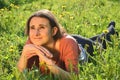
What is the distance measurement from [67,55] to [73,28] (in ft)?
8.13

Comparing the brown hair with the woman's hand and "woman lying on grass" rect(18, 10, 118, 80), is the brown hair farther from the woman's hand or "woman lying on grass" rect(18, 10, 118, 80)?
the woman's hand

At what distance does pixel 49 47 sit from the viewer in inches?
144

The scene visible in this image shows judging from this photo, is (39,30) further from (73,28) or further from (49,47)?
(73,28)

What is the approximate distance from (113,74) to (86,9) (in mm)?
4677

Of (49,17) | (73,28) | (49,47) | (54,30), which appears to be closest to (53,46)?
(49,47)

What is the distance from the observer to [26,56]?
361 cm

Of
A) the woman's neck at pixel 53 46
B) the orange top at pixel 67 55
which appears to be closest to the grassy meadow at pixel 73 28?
the orange top at pixel 67 55

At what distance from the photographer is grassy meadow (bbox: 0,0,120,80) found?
335cm

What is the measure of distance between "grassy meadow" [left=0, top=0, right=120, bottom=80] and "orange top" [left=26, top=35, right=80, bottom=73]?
0.36ft

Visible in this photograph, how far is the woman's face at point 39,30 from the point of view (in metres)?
3.49

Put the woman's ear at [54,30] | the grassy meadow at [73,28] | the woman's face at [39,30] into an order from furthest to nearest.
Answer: the woman's ear at [54,30]
the woman's face at [39,30]
the grassy meadow at [73,28]

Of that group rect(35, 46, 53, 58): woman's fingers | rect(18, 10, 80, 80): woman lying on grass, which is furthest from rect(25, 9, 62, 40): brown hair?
rect(35, 46, 53, 58): woman's fingers

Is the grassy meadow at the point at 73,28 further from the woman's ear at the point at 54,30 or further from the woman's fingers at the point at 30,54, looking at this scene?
the woman's ear at the point at 54,30

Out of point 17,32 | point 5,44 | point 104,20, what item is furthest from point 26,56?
point 104,20
